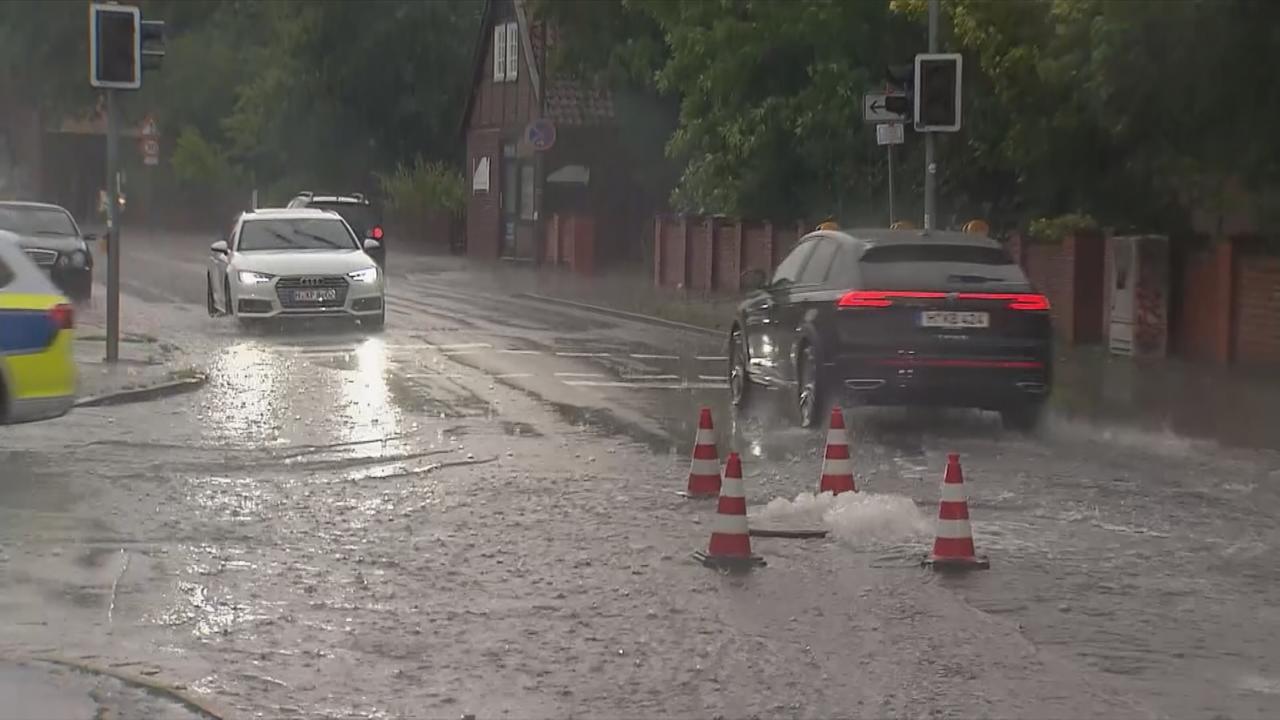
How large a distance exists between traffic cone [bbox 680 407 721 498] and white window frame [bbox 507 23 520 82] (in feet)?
155

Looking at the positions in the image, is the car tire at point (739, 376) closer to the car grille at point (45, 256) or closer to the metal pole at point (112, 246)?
the metal pole at point (112, 246)

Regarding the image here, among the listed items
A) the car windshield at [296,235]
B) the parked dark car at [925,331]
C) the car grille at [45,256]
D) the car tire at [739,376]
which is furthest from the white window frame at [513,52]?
the parked dark car at [925,331]

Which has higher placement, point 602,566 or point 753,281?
point 753,281

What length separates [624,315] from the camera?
108 ft

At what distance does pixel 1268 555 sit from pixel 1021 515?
63.6 inches

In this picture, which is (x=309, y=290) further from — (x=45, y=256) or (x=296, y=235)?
(x=45, y=256)

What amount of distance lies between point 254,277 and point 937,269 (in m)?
12.3

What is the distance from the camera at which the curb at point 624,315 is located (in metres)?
29.8

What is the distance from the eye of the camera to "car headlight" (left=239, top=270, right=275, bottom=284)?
2691 cm

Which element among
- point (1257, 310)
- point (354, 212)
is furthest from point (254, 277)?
point (354, 212)

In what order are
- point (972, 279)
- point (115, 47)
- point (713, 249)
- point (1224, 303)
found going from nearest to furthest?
point (972, 279), point (115, 47), point (1224, 303), point (713, 249)

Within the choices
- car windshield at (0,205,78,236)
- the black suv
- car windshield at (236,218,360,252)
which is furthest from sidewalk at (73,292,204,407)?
the black suv

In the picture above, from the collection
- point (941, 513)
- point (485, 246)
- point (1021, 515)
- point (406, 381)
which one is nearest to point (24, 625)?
point (941, 513)

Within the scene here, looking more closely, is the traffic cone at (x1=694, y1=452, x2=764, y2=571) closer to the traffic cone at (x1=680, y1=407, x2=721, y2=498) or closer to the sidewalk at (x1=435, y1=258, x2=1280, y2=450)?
the traffic cone at (x1=680, y1=407, x2=721, y2=498)
